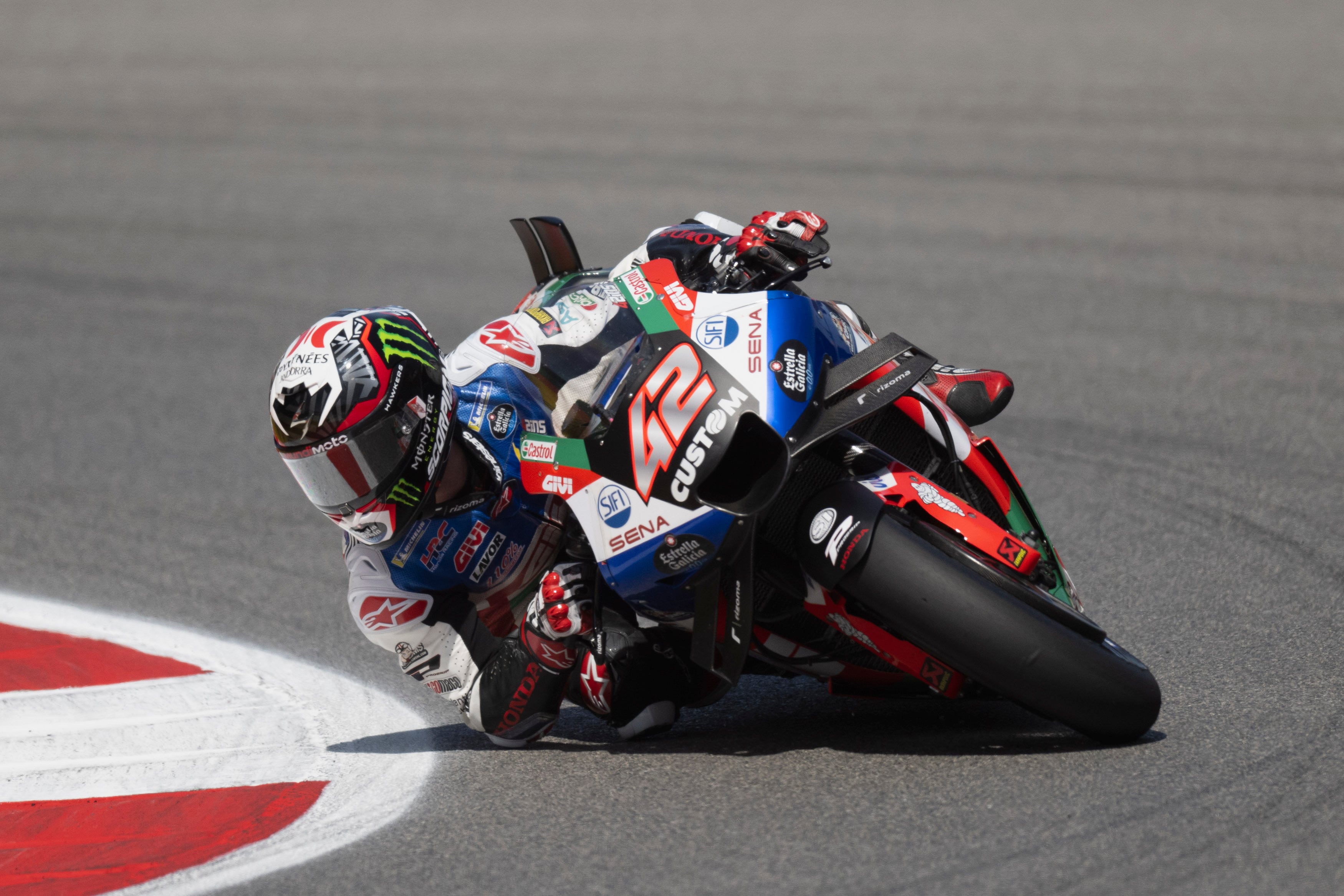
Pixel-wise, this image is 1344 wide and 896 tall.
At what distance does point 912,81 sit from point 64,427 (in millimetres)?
9895

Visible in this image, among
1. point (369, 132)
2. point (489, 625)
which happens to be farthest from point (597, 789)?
point (369, 132)

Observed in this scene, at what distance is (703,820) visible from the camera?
345 centimetres

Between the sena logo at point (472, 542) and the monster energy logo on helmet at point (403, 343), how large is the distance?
18.5 inches

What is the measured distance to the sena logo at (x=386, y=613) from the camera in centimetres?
398

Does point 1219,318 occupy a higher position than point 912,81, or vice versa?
point 912,81

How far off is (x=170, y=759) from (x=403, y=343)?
155 cm

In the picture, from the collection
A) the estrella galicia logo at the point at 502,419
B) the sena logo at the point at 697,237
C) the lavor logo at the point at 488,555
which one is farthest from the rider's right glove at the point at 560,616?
the sena logo at the point at 697,237

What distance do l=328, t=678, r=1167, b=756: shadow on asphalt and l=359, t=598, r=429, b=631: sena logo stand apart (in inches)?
19.4

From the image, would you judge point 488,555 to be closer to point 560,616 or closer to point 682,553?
point 560,616

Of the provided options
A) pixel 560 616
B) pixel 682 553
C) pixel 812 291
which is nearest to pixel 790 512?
pixel 682 553

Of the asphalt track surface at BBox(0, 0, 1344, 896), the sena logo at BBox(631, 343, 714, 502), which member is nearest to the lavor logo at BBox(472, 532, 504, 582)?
the asphalt track surface at BBox(0, 0, 1344, 896)

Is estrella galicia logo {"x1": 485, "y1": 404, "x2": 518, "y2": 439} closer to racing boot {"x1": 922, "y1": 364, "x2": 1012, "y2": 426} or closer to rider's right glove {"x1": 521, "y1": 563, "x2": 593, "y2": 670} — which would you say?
rider's right glove {"x1": 521, "y1": 563, "x2": 593, "y2": 670}

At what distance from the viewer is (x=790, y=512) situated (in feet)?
11.4

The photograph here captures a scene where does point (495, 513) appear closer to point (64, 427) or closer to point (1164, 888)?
point (1164, 888)
